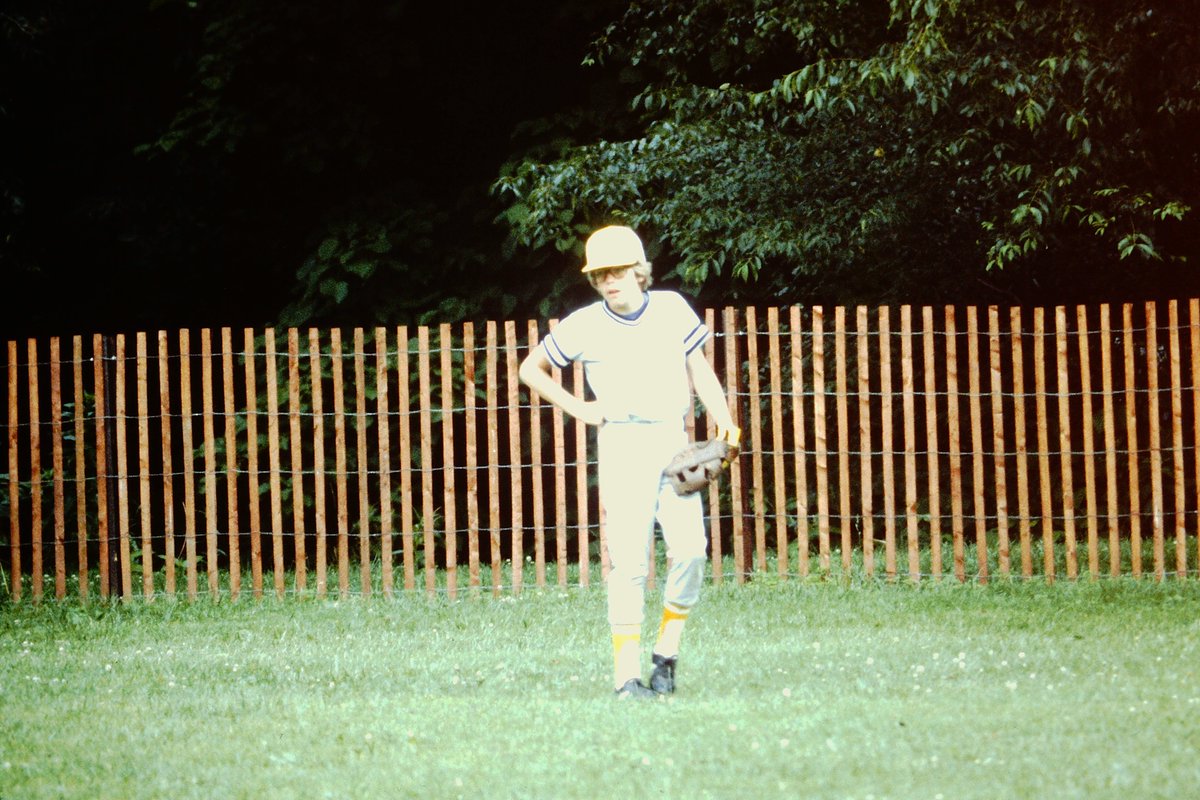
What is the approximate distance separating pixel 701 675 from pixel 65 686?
9.70ft

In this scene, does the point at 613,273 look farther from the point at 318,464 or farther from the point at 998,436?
the point at 998,436

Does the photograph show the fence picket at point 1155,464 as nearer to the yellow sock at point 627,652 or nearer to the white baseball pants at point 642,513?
the white baseball pants at point 642,513

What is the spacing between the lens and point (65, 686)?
7633mm

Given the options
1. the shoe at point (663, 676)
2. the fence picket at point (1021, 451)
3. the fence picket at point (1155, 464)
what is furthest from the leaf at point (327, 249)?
the shoe at point (663, 676)

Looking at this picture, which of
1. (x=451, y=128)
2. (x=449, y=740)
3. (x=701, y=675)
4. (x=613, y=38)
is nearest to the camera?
(x=449, y=740)

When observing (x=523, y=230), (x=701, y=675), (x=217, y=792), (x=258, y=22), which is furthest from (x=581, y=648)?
(x=258, y=22)

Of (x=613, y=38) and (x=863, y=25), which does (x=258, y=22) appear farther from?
(x=863, y=25)

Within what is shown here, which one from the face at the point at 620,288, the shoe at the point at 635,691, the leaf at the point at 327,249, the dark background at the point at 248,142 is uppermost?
the dark background at the point at 248,142

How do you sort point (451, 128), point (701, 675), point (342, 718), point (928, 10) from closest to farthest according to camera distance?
point (342, 718), point (701, 675), point (928, 10), point (451, 128)

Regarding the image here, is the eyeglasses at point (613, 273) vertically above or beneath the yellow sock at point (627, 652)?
above

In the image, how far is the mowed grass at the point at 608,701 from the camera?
5289 millimetres

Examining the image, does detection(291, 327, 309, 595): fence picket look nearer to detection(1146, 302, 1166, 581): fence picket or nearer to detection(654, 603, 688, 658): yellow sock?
detection(654, 603, 688, 658): yellow sock

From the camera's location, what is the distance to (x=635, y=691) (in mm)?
6684

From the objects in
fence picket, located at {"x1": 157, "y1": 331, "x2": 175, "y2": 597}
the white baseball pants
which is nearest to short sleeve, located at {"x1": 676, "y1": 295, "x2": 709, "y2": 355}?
the white baseball pants
